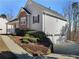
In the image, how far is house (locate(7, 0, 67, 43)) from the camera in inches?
1321

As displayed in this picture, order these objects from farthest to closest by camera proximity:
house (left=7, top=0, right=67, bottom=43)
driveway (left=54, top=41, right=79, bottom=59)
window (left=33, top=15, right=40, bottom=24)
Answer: window (left=33, top=15, right=40, bottom=24)
house (left=7, top=0, right=67, bottom=43)
driveway (left=54, top=41, right=79, bottom=59)

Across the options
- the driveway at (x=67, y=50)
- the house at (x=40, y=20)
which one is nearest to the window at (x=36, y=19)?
the house at (x=40, y=20)

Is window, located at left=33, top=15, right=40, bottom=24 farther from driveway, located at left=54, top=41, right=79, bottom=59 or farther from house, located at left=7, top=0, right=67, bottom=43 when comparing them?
driveway, located at left=54, top=41, right=79, bottom=59

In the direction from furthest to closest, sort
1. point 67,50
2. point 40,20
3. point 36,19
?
point 36,19
point 40,20
point 67,50

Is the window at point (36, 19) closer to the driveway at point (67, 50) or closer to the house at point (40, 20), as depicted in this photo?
the house at point (40, 20)

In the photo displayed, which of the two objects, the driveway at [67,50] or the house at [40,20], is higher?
the house at [40,20]

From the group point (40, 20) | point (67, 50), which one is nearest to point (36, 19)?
point (40, 20)

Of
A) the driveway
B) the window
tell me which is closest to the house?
the window

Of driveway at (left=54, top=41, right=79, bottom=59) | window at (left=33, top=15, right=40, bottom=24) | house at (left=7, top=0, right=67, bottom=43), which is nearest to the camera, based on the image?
driveway at (left=54, top=41, right=79, bottom=59)

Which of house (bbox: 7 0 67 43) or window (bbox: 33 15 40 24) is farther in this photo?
window (bbox: 33 15 40 24)

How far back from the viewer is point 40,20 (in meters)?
33.4

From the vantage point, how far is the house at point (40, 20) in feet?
110

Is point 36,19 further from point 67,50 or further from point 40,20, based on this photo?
point 67,50

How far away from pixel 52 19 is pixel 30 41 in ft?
34.3
